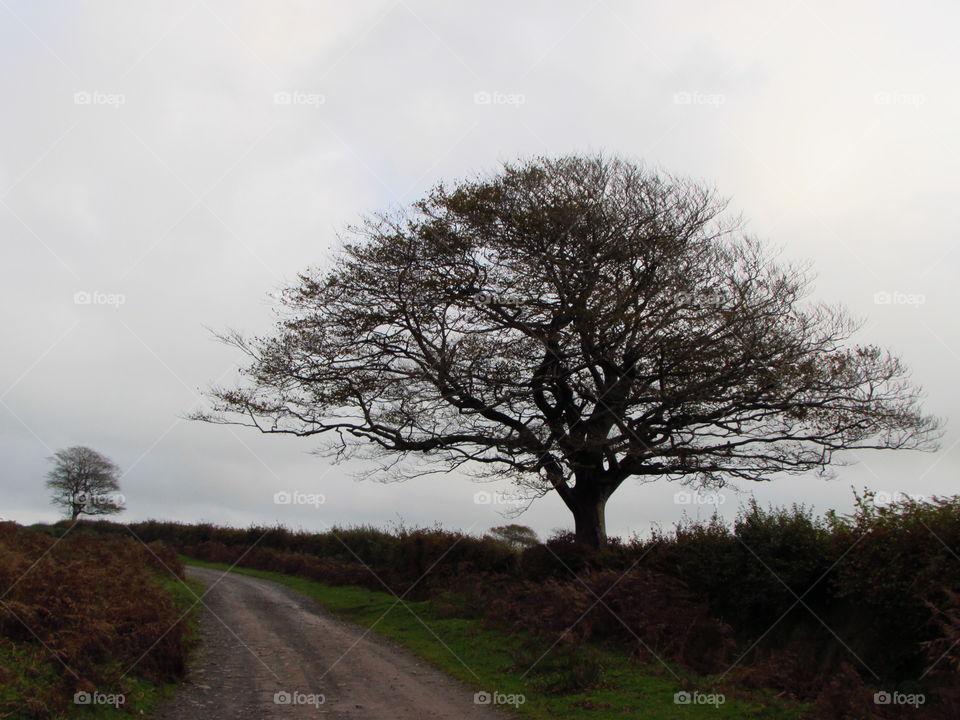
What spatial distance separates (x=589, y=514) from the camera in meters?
22.2

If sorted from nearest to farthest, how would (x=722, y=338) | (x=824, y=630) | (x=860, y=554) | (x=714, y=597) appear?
1. (x=860, y=554)
2. (x=824, y=630)
3. (x=714, y=597)
4. (x=722, y=338)

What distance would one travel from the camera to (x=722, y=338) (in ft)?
64.2

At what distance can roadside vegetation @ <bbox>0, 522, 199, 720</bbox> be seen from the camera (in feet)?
30.3

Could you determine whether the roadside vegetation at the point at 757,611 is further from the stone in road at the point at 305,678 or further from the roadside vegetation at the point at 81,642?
the roadside vegetation at the point at 81,642

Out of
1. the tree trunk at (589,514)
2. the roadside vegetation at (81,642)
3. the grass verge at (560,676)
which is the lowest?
the grass verge at (560,676)

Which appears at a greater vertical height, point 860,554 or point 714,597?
point 860,554

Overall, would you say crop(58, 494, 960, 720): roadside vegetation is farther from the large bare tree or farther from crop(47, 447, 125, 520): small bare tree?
crop(47, 447, 125, 520): small bare tree

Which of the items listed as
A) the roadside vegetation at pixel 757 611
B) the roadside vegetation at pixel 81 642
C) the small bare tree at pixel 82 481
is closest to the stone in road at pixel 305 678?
the roadside vegetation at pixel 81 642

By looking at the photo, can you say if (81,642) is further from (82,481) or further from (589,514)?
(82,481)

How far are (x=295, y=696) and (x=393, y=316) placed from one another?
11511 millimetres

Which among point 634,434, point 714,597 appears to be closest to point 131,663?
point 714,597

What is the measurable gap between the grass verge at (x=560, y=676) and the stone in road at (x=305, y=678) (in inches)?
27.5

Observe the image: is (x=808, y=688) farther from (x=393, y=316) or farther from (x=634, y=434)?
(x=393, y=316)

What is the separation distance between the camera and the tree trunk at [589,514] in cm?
2191
